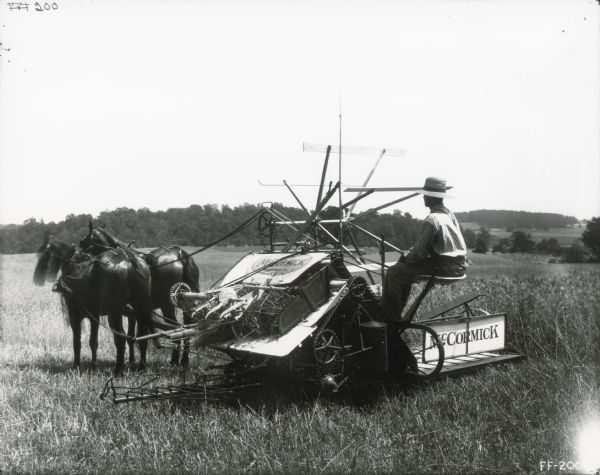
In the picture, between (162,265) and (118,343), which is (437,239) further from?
(162,265)

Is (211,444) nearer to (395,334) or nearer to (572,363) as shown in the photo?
(395,334)

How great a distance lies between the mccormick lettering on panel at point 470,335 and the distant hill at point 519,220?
2670cm

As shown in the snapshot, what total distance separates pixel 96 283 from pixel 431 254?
5.56 meters

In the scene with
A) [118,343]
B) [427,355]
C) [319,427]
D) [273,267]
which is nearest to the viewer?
[319,427]

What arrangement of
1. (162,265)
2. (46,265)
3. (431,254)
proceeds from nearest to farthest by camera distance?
(431,254)
(46,265)
(162,265)

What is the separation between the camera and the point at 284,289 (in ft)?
19.8

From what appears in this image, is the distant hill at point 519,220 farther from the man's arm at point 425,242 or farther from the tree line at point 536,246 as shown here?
the man's arm at point 425,242

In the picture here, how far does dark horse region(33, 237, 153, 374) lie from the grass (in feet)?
4.16

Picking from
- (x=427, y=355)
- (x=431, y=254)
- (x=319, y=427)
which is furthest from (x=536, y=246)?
(x=319, y=427)

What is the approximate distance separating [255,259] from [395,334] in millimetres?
2089

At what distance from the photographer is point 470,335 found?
7285 millimetres

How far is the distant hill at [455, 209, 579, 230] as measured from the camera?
33906 millimetres

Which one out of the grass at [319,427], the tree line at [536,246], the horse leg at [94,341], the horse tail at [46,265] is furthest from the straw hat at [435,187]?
the tree line at [536,246]

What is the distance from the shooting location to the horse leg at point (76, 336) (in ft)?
30.7
